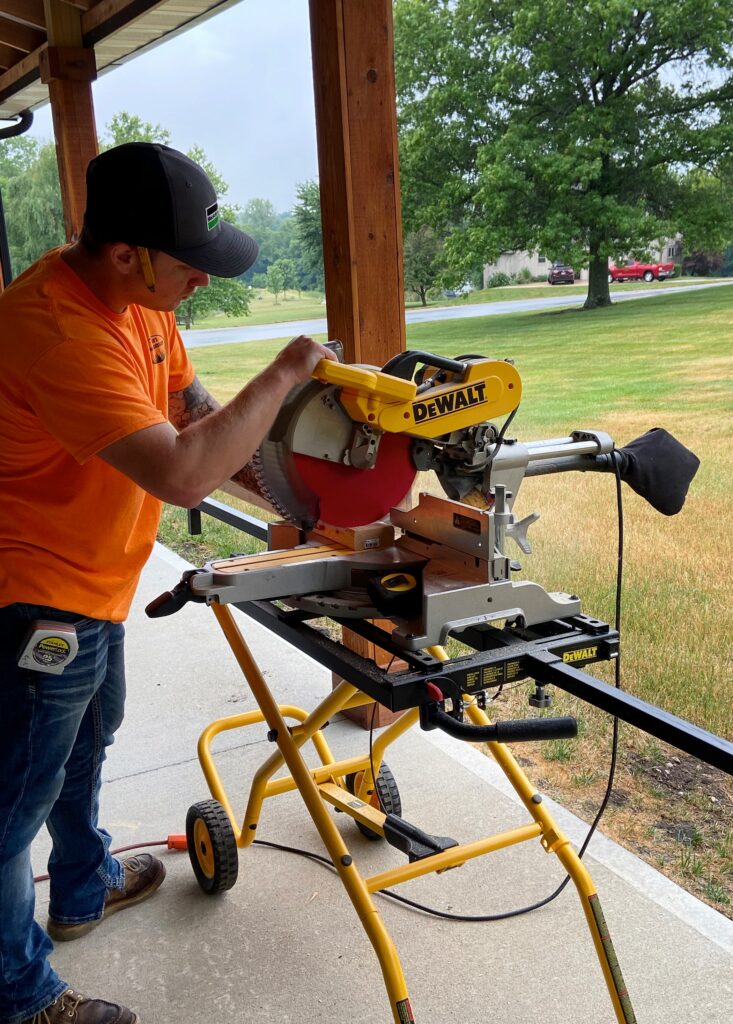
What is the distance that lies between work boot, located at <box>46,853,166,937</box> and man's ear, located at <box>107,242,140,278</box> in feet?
5.00

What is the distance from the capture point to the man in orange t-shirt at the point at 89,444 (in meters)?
1.34

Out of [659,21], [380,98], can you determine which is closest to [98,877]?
[380,98]

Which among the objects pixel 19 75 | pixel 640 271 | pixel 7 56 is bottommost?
pixel 640 271

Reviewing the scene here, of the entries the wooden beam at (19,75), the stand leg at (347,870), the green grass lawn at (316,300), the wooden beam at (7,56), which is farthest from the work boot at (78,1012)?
the wooden beam at (7,56)

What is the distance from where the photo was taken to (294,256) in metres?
4.21

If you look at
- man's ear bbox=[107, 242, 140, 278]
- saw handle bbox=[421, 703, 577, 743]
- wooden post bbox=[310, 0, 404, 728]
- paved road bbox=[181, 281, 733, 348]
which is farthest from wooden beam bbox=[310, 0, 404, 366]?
saw handle bbox=[421, 703, 577, 743]

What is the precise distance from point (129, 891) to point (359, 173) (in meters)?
1.94

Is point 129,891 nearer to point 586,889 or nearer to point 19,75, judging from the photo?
point 586,889

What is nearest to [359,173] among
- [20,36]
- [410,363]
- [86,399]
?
[410,363]

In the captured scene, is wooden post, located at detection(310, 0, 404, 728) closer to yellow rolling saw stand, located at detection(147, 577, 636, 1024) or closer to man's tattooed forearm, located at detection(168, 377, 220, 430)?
man's tattooed forearm, located at detection(168, 377, 220, 430)

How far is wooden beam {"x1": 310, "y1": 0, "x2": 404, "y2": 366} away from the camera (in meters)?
2.33

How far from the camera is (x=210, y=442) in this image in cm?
135

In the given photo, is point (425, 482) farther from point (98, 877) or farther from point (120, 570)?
point (98, 877)

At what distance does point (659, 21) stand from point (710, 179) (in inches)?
17.7
